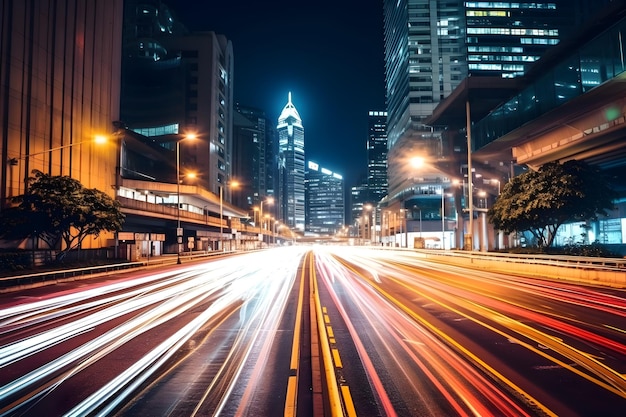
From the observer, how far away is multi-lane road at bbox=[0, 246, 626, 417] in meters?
5.73

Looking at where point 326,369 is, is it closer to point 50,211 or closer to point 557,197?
point 50,211

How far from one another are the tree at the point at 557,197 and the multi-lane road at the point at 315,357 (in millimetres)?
19466

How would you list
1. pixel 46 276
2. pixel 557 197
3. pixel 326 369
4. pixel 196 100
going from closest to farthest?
1. pixel 326 369
2. pixel 46 276
3. pixel 557 197
4. pixel 196 100

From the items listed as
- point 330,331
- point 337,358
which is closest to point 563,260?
point 330,331

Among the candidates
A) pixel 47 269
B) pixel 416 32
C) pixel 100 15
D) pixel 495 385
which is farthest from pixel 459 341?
pixel 416 32

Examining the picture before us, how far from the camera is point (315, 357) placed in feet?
26.1

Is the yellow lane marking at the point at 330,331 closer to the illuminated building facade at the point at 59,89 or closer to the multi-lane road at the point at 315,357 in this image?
the multi-lane road at the point at 315,357

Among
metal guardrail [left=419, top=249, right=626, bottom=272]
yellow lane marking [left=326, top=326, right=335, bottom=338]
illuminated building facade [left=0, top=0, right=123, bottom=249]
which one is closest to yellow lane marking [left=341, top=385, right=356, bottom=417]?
yellow lane marking [left=326, top=326, right=335, bottom=338]

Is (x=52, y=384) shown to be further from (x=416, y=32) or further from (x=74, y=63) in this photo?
(x=416, y=32)

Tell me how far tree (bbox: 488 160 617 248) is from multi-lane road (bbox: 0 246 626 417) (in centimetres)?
1947

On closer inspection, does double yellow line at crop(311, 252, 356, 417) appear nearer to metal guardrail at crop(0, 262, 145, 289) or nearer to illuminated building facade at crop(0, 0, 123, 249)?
metal guardrail at crop(0, 262, 145, 289)

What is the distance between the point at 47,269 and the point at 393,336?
22.7 metres

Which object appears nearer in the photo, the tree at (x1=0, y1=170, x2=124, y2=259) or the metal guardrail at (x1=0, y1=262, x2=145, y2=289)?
the metal guardrail at (x1=0, y1=262, x2=145, y2=289)

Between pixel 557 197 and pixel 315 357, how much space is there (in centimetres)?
3180
